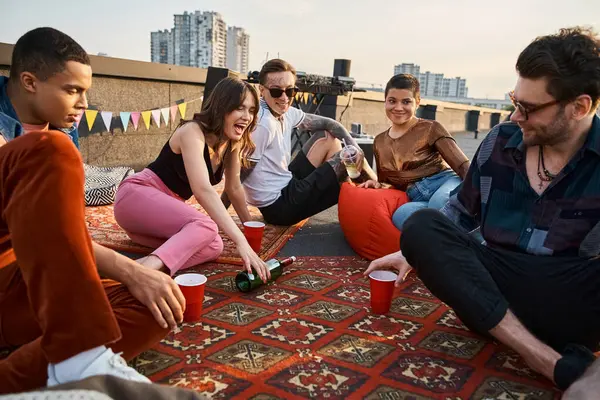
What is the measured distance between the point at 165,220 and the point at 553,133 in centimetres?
220

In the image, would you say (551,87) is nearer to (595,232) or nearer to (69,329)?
(595,232)

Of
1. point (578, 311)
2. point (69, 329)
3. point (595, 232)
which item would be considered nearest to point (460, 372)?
point (578, 311)

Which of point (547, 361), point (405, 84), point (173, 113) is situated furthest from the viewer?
point (173, 113)

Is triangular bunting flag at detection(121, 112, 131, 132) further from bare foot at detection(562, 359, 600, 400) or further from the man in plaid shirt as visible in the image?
bare foot at detection(562, 359, 600, 400)

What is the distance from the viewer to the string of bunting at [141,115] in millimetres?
5984

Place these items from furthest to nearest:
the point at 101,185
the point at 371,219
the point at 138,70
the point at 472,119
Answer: the point at 472,119 → the point at 138,70 → the point at 101,185 → the point at 371,219

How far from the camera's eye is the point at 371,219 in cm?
352

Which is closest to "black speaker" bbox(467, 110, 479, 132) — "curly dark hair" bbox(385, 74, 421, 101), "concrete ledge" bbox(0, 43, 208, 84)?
"concrete ledge" bbox(0, 43, 208, 84)

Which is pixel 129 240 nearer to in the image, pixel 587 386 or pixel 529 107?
pixel 529 107

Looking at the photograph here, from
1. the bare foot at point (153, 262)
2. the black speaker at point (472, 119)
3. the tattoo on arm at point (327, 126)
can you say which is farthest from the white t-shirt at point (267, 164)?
the black speaker at point (472, 119)

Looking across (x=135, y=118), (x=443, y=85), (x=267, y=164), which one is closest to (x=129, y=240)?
(x=267, y=164)

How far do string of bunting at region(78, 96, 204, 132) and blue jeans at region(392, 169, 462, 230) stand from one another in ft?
13.4

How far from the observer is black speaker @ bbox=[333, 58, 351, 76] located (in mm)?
A: 10695

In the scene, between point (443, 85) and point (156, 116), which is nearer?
point (156, 116)
